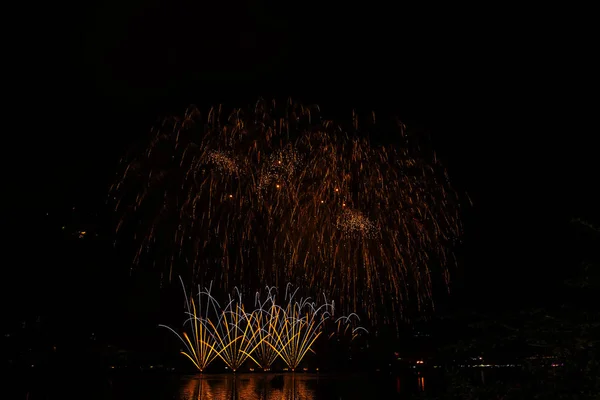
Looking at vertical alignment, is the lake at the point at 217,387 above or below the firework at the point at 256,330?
below

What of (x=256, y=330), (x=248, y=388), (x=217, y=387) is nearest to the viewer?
(x=248, y=388)

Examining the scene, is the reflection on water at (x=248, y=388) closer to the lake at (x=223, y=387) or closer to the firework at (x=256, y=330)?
the lake at (x=223, y=387)

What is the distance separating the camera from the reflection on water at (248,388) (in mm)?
16984

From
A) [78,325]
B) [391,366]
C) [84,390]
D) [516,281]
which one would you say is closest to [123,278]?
[78,325]

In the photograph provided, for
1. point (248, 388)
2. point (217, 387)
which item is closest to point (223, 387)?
point (217, 387)

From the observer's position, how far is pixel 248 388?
19625 millimetres

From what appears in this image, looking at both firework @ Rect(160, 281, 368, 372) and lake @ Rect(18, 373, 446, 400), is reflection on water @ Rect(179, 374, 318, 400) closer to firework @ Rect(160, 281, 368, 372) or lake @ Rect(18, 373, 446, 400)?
lake @ Rect(18, 373, 446, 400)

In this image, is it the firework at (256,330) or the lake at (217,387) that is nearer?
the lake at (217,387)

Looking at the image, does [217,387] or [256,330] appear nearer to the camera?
[217,387]

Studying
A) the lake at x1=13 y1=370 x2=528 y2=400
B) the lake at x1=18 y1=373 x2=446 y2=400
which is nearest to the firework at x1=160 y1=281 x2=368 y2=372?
the lake at x1=13 y1=370 x2=528 y2=400

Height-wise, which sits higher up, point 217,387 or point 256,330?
point 256,330

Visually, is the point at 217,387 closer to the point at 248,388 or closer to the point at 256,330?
the point at 248,388

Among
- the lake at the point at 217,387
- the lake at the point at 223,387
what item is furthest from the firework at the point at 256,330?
the lake at the point at 223,387

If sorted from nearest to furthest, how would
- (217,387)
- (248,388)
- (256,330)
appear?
1. (248,388)
2. (217,387)
3. (256,330)
